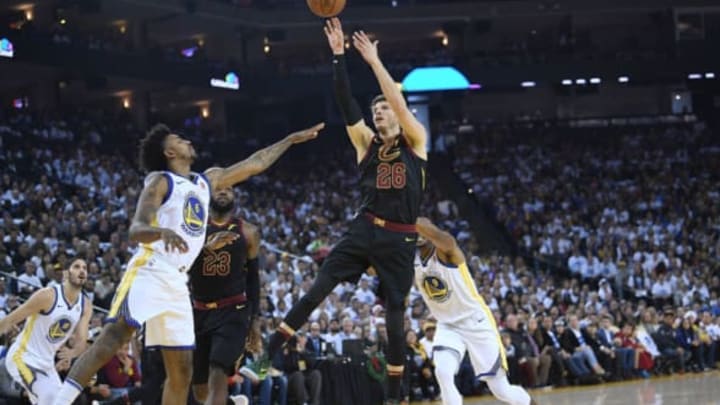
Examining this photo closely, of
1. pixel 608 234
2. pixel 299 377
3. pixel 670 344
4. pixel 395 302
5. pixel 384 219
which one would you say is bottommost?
pixel 299 377

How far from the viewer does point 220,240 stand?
9195mm

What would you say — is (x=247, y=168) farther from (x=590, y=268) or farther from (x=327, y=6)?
(x=590, y=268)

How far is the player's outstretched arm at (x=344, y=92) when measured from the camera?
8297 millimetres

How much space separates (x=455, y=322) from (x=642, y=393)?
6.79 m

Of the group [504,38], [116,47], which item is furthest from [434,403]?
[504,38]

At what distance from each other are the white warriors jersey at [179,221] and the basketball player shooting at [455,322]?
2635 millimetres

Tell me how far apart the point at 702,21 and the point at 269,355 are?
33787 mm

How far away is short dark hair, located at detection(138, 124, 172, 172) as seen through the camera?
793 cm

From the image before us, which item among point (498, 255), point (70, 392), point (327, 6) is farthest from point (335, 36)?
point (498, 255)

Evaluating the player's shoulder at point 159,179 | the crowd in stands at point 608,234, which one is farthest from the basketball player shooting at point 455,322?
the crowd in stands at point 608,234

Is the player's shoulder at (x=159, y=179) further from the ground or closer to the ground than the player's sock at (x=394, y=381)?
further from the ground

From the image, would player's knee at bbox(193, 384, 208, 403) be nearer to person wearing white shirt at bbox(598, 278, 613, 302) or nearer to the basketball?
the basketball

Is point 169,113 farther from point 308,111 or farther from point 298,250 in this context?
point 298,250

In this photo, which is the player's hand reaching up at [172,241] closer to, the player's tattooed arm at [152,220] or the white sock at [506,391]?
the player's tattooed arm at [152,220]
